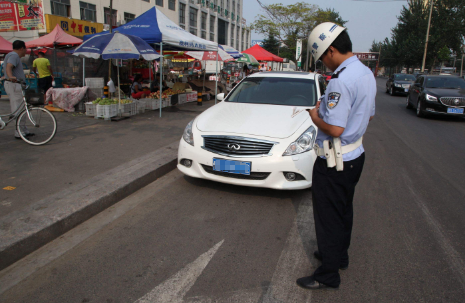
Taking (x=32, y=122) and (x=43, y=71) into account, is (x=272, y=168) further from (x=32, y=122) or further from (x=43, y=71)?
(x=43, y=71)

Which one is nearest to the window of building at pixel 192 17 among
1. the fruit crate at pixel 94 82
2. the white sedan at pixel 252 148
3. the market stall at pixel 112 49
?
the fruit crate at pixel 94 82

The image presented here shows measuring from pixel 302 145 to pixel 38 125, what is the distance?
4.98 metres

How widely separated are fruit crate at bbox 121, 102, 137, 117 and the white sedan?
552 centimetres

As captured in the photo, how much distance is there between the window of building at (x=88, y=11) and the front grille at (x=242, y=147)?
23111mm

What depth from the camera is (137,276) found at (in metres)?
2.58

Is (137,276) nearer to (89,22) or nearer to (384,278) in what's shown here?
(384,278)

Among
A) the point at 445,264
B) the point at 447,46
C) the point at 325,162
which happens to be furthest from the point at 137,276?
the point at 447,46

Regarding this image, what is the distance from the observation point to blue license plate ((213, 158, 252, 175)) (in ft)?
12.8

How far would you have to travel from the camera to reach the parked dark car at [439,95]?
10750 mm

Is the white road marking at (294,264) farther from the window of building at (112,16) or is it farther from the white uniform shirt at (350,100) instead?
the window of building at (112,16)

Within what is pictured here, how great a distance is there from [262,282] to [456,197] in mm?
3507

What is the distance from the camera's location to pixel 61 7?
20.8m

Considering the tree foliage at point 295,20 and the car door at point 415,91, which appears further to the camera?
the tree foliage at point 295,20

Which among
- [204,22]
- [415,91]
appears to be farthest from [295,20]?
[415,91]
